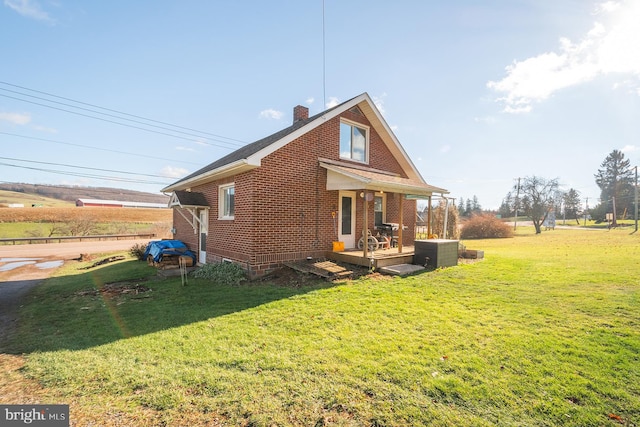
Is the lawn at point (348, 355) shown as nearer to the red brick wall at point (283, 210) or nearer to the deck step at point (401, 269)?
the deck step at point (401, 269)

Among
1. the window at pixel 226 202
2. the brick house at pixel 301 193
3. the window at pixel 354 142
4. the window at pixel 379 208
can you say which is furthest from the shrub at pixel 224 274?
the window at pixel 379 208

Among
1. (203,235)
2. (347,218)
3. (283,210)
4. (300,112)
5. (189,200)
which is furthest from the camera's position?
(300,112)

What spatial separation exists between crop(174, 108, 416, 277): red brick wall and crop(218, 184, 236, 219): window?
28 centimetres

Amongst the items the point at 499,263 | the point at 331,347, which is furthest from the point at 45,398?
the point at 499,263

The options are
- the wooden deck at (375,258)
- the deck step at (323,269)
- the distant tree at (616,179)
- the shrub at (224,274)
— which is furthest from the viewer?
the distant tree at (616,179)

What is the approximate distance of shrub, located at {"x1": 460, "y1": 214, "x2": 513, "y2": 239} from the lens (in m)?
30.4

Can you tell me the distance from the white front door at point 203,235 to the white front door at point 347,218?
229 inches

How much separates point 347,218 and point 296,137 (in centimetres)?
373

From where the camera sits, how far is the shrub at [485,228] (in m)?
30.4

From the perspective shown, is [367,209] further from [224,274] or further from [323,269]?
[224,274]

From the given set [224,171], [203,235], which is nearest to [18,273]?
[203,235]

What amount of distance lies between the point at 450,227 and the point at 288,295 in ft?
53.9

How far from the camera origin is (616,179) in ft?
207

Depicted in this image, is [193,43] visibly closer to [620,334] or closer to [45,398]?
[45,398]
